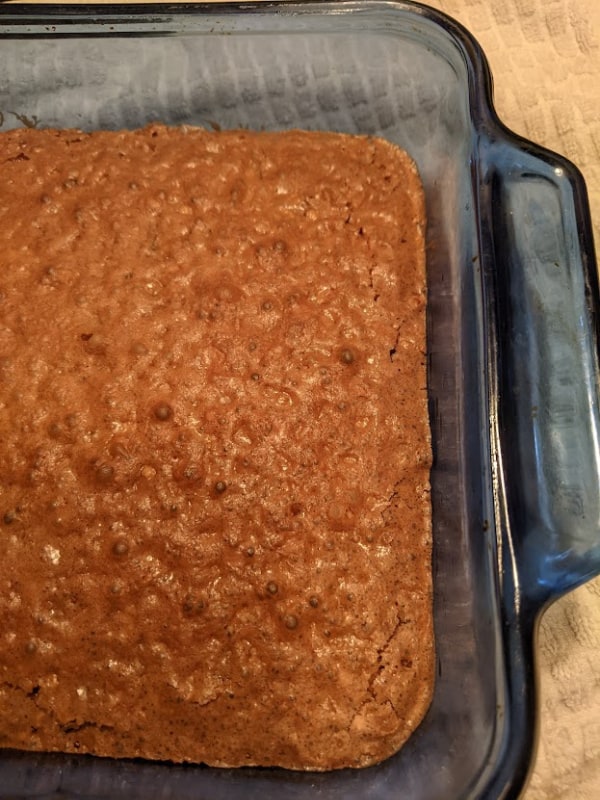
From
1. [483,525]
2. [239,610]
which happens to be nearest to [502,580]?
[483,525]

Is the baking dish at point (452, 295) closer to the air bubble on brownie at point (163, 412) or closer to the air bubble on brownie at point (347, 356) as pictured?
the air bubble on brownie at point (347, 356)

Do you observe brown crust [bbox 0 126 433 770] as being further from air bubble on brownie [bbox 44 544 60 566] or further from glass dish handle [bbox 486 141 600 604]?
glass dish handle [bbox 486 141 600 604]

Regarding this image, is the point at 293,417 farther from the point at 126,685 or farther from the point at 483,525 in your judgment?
the point at 126,685

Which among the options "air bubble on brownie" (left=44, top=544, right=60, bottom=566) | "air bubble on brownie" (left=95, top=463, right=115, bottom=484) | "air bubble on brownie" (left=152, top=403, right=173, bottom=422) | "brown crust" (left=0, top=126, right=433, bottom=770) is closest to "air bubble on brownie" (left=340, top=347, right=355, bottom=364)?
"brown crust" (left=0, top=126, right=433, bottom=770)

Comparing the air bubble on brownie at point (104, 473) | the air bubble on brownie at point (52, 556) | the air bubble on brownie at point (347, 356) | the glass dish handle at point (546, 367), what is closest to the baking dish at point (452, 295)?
the glass dish handle at point (546, 367)

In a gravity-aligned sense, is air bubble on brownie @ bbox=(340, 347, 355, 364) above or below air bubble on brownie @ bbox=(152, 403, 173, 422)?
above

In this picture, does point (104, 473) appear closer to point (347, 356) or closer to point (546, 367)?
point (347, 356)
